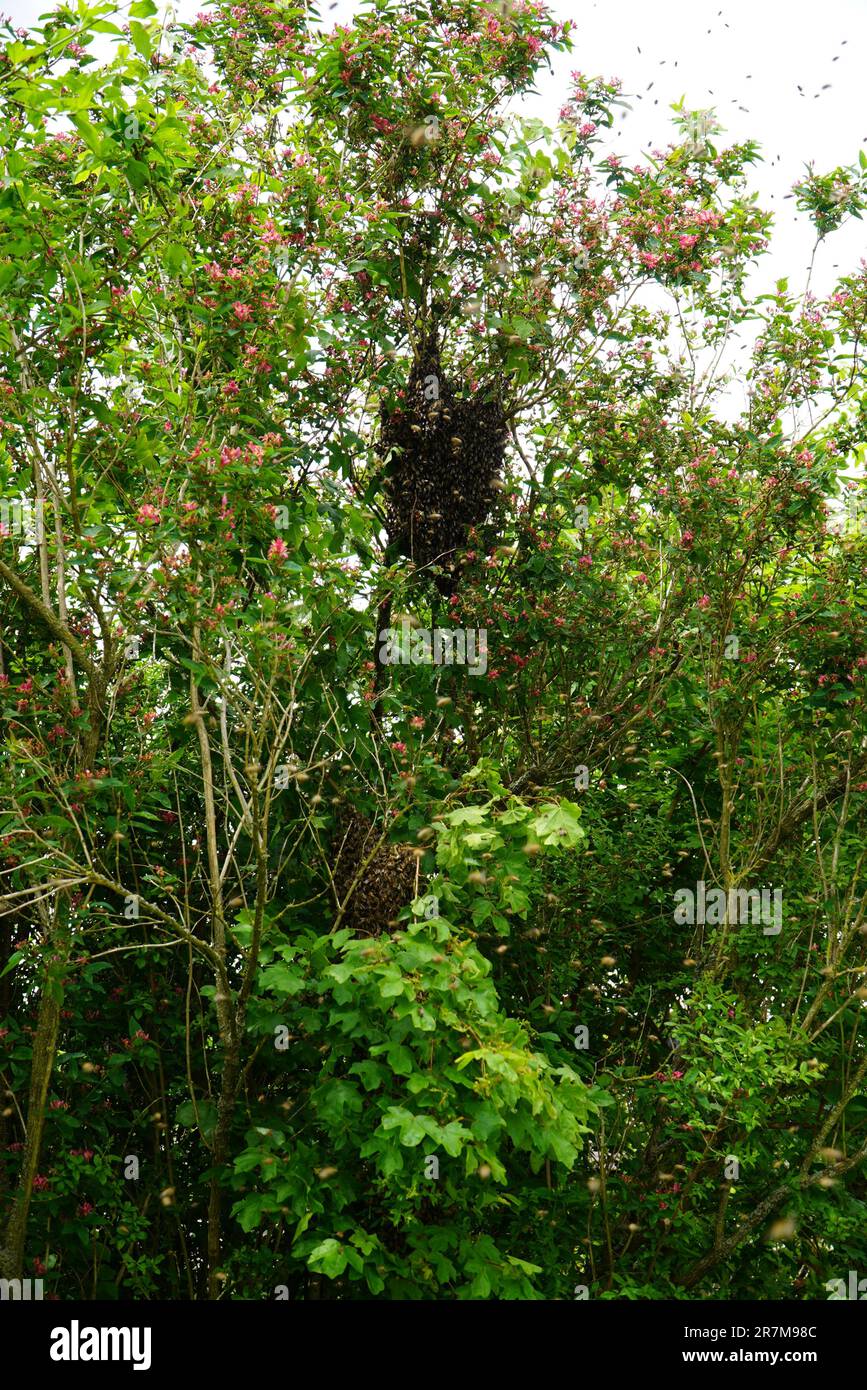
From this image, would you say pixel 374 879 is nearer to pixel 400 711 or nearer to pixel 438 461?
pixel 400 711

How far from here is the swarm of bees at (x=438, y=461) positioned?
5504 millimetres

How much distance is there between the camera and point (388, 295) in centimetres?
577

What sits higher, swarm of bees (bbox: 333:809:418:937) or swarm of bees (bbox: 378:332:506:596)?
swarm of bees (bbox: 378:332:506:596)

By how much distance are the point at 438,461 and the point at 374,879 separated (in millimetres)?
1807

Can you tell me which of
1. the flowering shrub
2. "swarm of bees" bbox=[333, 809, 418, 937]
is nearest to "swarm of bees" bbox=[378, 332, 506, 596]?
the flowering shrub

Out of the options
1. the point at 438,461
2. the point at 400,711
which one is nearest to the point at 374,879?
the point at 400,711

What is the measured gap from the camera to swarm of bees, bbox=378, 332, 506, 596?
5.50m

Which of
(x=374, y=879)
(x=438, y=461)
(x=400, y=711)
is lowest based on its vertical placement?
(x=374, y=879)

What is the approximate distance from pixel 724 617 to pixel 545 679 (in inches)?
33.2

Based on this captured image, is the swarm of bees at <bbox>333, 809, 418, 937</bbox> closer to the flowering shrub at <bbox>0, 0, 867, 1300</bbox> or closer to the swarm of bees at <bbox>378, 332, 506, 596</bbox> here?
the flowering shrub at <bbox>0, 0, 867, 1300</bbox>

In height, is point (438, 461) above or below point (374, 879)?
above

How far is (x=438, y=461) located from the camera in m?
5.52

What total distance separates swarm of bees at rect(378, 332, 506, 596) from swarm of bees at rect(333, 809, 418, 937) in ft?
4.27
